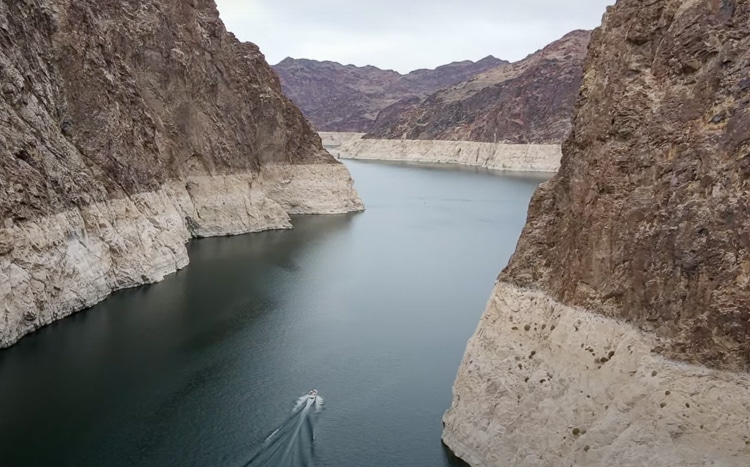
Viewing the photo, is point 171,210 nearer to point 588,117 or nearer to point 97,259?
point 97,259

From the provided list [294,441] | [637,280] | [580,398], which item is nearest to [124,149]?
[294,441]

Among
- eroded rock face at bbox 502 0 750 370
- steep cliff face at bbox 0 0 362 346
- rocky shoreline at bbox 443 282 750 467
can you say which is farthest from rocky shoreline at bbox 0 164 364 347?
eroded rock face at bbox 502 0 750 370

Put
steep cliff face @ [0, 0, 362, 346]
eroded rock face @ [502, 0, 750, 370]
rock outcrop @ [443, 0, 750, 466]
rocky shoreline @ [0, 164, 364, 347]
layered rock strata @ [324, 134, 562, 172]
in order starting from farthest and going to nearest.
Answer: layered rock strata @ [324, 134, 562, 172] → steep cliff face @ [0, 0, 362, 346] → rocky shoreline @ [0, 164, 364, 347] → eroded rock face @ [502, 0, 750, 370] → rock outcrop @ [443, 0, 750, 466]

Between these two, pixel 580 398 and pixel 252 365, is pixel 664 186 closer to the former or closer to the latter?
pixel 580 398

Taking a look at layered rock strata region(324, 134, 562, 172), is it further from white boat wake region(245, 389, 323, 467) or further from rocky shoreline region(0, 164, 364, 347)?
white boat wake region(245, 389, 323, 467)

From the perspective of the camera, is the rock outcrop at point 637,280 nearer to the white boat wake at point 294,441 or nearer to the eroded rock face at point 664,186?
the eroded rock face at point 664,186

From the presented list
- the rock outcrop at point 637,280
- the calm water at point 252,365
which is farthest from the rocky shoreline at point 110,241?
the rock outcrop at point 637,280

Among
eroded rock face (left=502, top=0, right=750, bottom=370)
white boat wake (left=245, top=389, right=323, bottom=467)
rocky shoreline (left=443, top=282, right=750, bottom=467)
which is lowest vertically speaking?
white boat wake (left=245, top=389, right=323, bottom=467)
